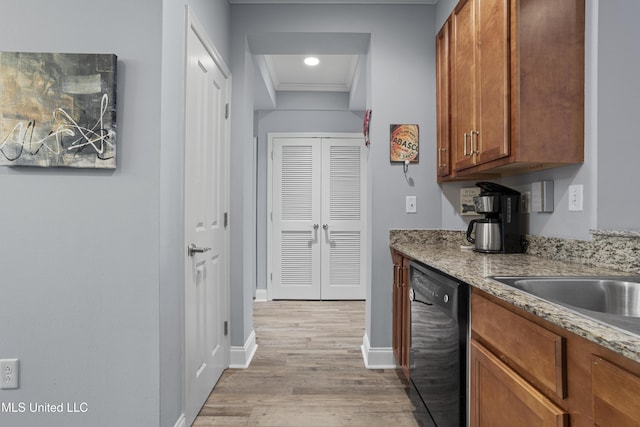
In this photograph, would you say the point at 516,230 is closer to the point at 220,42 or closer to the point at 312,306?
the point at 220,42

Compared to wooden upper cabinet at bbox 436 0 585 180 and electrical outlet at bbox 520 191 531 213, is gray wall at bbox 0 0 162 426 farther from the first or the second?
electrical outlet at bbox 520 191 531 213

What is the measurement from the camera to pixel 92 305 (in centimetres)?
146

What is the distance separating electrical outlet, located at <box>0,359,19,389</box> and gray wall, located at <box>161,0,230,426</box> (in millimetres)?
594

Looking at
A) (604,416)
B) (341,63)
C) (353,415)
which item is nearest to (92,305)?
(353,415)

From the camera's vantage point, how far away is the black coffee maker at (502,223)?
191cm

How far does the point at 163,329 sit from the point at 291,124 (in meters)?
3.37

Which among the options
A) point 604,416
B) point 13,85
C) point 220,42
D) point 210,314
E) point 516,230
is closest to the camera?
point 604,416

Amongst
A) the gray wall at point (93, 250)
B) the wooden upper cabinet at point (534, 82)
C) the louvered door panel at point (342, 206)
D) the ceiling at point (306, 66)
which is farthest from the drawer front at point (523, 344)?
the louvered door panel at point (342, 206)

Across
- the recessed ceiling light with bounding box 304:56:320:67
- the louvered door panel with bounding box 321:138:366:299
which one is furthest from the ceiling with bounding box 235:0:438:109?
the louvered door panel with bounding box 321:138:366:299

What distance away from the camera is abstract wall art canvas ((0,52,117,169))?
1408mm

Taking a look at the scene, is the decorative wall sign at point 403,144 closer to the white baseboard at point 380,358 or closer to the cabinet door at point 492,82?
the cabinet door at point 492,82

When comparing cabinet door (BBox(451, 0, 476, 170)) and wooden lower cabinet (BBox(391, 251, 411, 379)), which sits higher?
cabinet door (BBox(451, 0, 476, 170))

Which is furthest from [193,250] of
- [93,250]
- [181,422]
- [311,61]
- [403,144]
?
[311,61]

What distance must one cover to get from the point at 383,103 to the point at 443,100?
0.41m
